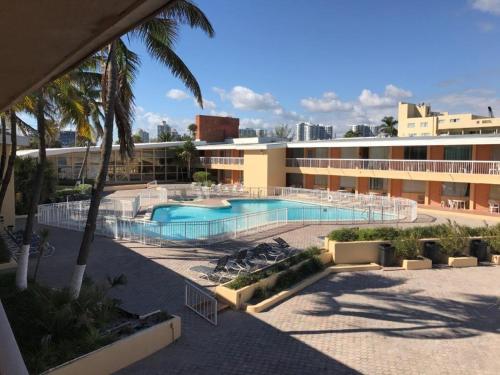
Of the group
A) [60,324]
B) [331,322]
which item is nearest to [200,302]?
[331,322]

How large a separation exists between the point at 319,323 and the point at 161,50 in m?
7.29

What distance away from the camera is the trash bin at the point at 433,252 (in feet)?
46.9

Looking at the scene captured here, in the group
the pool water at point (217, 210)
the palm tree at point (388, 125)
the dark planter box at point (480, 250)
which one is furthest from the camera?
the palm tree at point (388, 125)

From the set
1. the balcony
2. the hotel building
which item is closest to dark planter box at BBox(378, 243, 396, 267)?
the hotel building

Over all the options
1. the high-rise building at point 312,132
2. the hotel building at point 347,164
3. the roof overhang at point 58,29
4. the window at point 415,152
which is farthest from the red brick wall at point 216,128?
the high-rise building at point 312,132

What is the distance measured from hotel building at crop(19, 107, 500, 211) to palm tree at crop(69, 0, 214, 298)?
64.0 feet

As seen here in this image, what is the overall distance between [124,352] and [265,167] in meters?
28.7

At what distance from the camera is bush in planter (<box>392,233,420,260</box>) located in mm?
13758

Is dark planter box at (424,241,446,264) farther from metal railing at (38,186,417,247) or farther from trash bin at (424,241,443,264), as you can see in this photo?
metal railing at (38,186,417,247)

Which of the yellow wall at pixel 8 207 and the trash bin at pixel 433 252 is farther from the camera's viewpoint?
the yellow wall at pixel 8 207

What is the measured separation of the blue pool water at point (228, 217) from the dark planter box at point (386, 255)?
5.71 meters

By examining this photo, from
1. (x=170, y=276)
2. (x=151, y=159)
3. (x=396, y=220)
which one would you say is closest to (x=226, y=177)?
(x=151, y=159)

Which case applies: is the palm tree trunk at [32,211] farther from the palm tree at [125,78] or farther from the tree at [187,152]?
the tree at [187,152]

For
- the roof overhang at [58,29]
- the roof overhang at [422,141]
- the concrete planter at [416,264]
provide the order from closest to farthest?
the roof overhang at [58,29], the concrete planter at [416,264], the roof overhang at [422,141]
